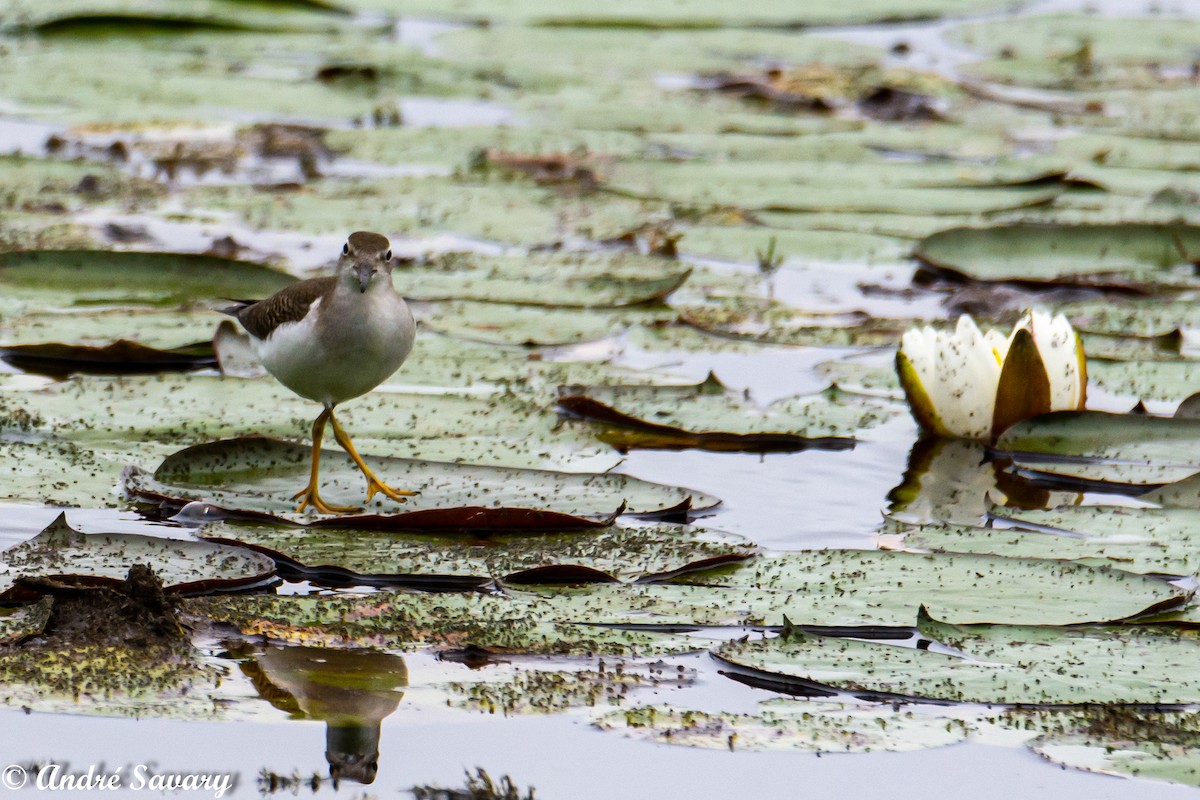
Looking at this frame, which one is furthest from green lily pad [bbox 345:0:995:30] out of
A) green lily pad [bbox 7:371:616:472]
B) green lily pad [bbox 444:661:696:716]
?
green lily pad [bbox 444:661:696:716]

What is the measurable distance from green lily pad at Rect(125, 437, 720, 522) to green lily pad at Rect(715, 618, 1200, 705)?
852 mm

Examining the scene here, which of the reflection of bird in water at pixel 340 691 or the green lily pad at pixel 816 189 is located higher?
the green lily pad at pixel 816 189

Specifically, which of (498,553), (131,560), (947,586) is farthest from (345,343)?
(947,586)

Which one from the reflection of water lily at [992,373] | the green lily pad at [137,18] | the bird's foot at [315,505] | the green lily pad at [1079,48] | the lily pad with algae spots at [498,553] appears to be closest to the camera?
the lily pad with algae spots at [498,553]

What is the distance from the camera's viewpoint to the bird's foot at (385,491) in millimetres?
4160

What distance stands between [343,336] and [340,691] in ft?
4.45

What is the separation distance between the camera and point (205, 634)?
3369 mm

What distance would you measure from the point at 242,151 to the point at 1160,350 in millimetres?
4424

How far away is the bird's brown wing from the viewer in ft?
14.8

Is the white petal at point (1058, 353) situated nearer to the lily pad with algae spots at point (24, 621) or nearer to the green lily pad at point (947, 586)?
the green lily pad at point (947, 586)

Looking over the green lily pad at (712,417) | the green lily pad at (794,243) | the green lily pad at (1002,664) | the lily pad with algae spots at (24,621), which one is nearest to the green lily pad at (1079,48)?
the green lily pad at (794,243)

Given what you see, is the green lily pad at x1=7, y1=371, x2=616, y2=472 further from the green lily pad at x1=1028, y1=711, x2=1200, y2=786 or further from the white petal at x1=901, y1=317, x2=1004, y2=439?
the green lily pad at x1=1028, y1=711, x2=1200, y2=786

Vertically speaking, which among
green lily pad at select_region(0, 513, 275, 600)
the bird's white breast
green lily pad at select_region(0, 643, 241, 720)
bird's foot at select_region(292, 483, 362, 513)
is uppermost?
the bird's white breast

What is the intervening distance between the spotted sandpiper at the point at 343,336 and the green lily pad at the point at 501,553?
284 mm
